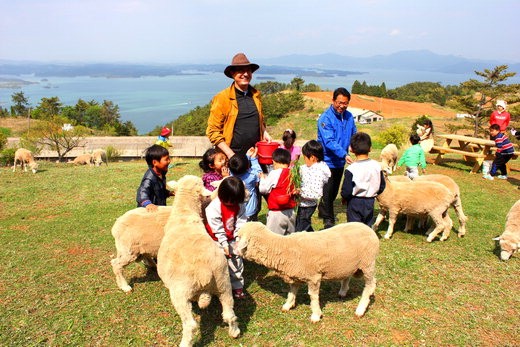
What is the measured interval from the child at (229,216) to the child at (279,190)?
60 centimetres

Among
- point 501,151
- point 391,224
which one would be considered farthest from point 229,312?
point 501,151

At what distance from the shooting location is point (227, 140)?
548 centimetres

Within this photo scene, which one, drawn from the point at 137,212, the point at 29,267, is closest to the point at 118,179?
the point at 29,267

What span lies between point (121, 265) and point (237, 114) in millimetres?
2841

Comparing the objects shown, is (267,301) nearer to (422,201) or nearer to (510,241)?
(422,201)

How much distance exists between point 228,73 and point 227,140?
111 cm

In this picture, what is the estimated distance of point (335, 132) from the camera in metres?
6.24

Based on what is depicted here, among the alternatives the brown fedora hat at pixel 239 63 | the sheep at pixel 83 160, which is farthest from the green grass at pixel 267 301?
the sheep at pixel 83 160

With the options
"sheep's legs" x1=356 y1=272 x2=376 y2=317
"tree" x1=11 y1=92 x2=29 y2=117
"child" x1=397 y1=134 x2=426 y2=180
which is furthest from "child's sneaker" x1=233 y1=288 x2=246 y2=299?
"tree" x1=11 y1=92 x2=29 y2=117

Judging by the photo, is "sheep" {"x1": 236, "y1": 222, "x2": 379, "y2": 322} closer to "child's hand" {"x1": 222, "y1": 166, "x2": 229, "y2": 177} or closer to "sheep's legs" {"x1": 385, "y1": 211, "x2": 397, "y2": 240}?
"child's hand" {"x1": 222, "y1": 166, "x2": 229, "y2": 177}

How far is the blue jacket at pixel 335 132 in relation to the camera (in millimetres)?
6113

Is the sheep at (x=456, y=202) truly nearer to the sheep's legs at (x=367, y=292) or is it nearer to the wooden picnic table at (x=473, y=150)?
the sheep's legs at (x=367, y=292)

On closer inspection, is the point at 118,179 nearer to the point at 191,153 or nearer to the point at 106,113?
the point at 191,153

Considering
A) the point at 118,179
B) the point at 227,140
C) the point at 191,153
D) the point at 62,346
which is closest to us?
the point at 62,346
